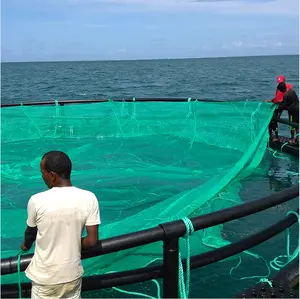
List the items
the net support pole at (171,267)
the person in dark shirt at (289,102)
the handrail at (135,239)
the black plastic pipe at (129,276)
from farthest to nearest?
the person in dark shirt at (289,102) → the black plastic pipe at (129,276) → the net support pole at (171,267) → the handrail at (135,239)

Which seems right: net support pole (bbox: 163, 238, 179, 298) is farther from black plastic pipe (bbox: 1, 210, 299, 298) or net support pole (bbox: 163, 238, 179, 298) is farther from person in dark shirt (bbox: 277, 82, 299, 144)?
person in dark shirt (bbox: 277, 82, 299, 144)

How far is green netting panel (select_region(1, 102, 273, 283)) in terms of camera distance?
4.79 metres

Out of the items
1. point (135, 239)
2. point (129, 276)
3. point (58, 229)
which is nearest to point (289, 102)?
point (129, 276)

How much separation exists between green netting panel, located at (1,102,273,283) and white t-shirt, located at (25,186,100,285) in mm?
1073

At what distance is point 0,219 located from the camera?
213 inches

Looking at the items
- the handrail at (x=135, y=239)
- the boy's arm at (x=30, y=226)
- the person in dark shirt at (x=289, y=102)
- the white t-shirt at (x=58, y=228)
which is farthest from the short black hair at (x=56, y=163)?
the person in dark shirt at (x=289, y=102)

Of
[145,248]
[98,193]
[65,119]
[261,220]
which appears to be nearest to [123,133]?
[65,119]

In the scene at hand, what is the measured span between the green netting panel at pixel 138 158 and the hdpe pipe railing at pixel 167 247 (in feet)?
2.86

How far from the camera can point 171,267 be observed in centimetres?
276

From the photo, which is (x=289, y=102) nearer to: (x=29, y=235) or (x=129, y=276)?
(x=129, y=276)

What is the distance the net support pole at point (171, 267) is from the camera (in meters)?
2.69

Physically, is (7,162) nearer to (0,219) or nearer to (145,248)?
(0,219)

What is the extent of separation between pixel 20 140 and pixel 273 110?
235 inches

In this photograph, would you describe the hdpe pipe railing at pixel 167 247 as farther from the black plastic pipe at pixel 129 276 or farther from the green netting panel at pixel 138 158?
the green netting panel at pixel 138 158
